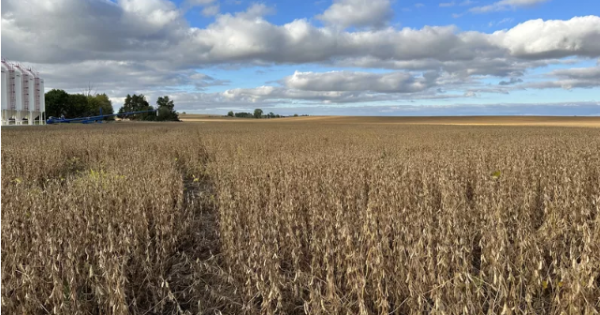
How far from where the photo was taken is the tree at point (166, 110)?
83.0 m

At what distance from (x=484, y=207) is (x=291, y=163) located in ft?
11.7

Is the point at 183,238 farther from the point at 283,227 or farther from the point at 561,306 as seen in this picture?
the point at 561,306

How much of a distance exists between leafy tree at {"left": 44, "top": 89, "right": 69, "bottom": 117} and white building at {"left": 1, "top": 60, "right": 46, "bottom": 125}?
2481cm

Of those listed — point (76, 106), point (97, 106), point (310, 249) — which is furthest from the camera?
point (97, 106)

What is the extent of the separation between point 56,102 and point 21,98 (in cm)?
3073

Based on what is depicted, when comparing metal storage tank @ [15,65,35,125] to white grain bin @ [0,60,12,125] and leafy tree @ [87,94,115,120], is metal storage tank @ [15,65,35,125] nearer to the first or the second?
white grain bin @ [0,60,12,125]

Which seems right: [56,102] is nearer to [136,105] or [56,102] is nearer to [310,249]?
[136,105]

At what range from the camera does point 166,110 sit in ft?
276

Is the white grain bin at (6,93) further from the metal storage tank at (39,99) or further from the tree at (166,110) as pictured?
the tree at (166,110)

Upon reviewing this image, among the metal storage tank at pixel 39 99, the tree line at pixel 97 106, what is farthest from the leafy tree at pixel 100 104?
the metal storage tank at pixel 39 99

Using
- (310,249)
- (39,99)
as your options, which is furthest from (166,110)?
(310,249)

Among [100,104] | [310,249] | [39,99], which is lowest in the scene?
[310,249]

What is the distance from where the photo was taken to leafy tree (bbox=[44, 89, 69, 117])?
69.3 meters

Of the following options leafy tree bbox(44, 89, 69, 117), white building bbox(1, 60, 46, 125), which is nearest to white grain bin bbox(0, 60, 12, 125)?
white building bbox(1, 60, 46, 125)
